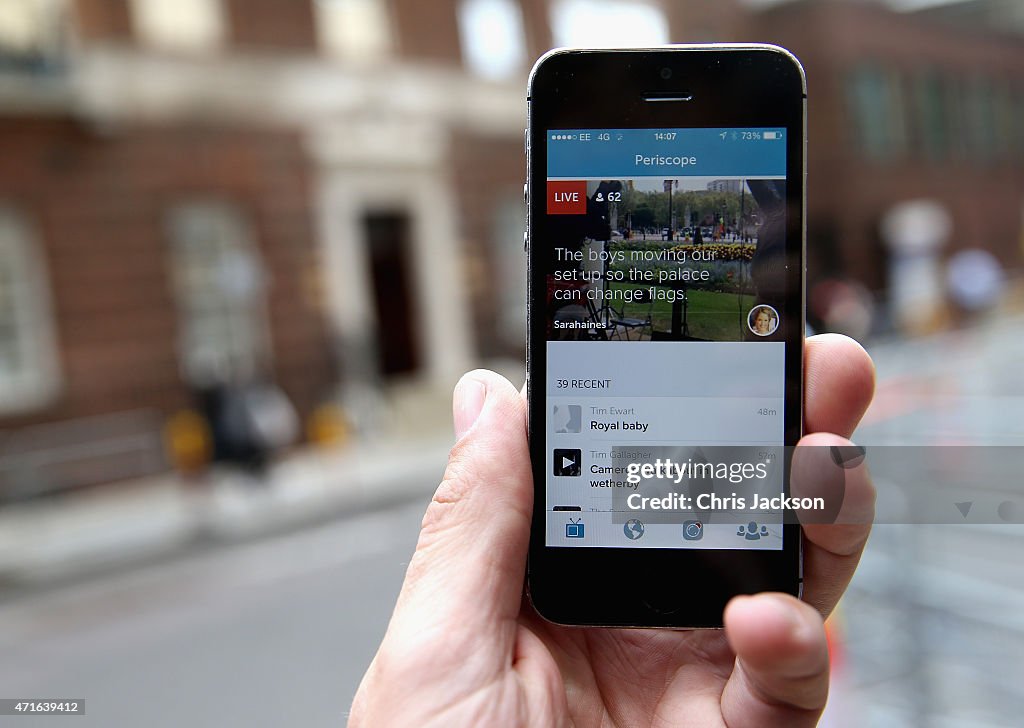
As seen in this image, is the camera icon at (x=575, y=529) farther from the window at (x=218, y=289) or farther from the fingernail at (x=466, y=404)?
the window at (x=218, y=289)

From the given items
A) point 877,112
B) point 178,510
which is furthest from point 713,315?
point 877,112

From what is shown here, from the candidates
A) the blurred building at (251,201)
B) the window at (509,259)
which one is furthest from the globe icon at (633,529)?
the window at (509,259)

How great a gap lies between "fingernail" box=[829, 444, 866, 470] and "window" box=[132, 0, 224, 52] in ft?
44.1

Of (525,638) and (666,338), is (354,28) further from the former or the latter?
(525,638)

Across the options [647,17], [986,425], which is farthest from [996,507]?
[647,17]

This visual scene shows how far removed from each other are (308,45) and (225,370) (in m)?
5.40

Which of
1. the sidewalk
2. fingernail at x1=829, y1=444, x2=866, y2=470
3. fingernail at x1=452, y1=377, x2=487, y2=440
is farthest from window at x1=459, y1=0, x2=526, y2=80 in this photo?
fingernail at x1=829, y1=444, x2=866, y2=470

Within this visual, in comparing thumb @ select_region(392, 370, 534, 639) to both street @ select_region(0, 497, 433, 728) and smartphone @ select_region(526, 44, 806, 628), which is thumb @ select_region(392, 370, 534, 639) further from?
street @ select_region(0, 497, 433, 728)

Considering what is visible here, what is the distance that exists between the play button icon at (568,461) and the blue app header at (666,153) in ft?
1.54

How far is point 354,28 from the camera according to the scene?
14.9 metres

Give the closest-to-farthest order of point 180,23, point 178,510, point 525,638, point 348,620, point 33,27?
point 525,638, point 348,620, point 178,510, point 33,27, point 180,23

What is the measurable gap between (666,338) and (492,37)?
15598 millimetres

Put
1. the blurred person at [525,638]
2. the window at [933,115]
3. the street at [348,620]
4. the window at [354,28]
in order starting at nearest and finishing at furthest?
the blurred person at [525,638], the street at [348,620], the window at [354,28], the window at [933,115]

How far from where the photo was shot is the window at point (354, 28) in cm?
1462
